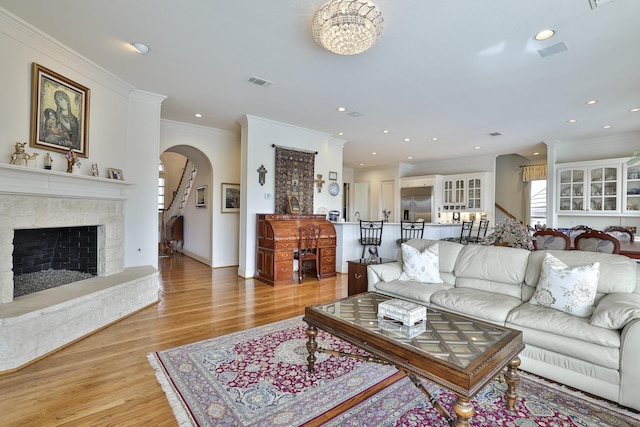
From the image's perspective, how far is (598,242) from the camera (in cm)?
359

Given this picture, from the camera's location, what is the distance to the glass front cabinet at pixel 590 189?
5840 millimetres


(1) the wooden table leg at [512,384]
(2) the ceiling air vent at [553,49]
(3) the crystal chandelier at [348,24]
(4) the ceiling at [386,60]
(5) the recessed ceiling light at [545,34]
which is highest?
(4) the ceiling at [386,60]

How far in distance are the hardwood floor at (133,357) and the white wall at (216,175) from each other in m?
1.62

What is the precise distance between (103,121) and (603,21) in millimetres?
5238

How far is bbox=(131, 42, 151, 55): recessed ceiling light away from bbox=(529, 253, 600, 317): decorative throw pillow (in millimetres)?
4265

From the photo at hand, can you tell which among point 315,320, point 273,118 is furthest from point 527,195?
point 315,320

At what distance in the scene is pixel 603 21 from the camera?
249cm

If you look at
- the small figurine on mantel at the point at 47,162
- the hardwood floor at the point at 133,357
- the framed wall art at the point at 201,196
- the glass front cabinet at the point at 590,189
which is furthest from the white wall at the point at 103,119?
the glass front cabinet at the point at 590,189

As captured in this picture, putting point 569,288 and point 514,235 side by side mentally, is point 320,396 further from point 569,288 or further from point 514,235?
point 514,235

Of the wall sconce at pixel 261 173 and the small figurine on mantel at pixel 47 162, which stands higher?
the wall sconce at pixel 261 173

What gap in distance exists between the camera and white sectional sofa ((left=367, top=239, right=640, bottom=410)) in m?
1.87

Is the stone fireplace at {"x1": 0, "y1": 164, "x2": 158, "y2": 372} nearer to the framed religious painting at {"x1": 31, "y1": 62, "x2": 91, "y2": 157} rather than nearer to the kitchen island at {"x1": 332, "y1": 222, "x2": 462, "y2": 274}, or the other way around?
the framed religious painting at {"x1": 31, "y1": 62, "x2": 91, "y2": 157}

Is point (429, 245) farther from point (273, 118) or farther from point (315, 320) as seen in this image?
point (273, 118)

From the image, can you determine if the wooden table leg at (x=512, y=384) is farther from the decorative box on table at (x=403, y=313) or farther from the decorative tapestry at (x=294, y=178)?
the decorative tapestry at (x=294, y=178)
